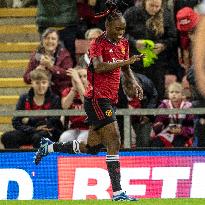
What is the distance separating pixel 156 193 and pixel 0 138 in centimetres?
269

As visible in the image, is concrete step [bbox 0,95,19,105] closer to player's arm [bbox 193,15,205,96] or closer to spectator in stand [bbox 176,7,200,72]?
spectator in stand [bbox 176,7,200,72]

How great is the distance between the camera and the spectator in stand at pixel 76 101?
12.4 meters

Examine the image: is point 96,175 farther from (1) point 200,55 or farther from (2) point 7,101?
(1) point 200,55

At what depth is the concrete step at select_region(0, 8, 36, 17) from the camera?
52.1ft

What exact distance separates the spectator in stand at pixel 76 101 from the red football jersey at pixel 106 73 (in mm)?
2090

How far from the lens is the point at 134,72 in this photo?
43.5 feet

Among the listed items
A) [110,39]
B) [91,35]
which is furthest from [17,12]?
[110,39]

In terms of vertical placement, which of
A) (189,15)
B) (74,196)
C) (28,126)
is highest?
(189,15)

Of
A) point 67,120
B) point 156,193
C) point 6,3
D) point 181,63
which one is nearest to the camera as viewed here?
point 156,193

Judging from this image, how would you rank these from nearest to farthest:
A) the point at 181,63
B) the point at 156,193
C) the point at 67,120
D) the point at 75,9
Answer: the point at 156,193 → the point at 67,120 → the point at 181,63 → the point at 75,9

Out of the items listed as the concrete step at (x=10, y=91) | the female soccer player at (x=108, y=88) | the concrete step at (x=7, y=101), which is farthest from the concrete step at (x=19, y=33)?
the female soccer player at (x=108, y=88)

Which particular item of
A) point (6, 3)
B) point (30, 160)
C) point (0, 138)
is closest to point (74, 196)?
point (30, 160)

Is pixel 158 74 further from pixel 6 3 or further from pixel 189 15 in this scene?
pixel 6 3

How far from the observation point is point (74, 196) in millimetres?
11859
